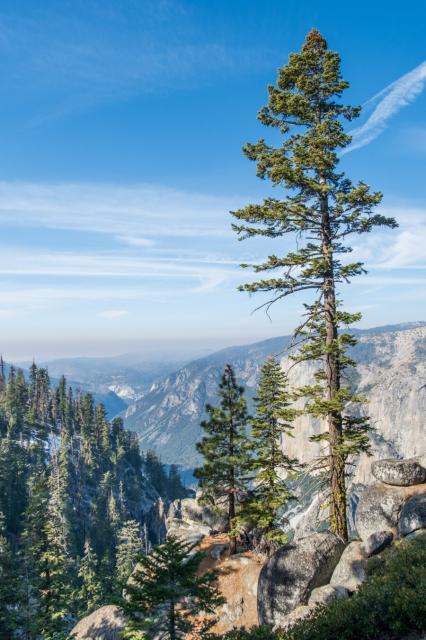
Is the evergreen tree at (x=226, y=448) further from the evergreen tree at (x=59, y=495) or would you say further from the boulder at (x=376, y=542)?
the evergreen tree at (x=59, y=495)

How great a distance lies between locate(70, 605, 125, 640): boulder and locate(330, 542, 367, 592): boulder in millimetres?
21934

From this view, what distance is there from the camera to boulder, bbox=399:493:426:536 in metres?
19.4

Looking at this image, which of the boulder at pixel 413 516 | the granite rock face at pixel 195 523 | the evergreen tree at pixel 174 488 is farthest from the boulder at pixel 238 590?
the evergreen tree at pixel 174 488

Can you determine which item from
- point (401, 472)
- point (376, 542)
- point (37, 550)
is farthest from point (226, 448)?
point (37, 550)

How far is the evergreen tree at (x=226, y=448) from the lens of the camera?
3092cm

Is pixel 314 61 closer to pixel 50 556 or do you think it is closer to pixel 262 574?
pixel 262 574

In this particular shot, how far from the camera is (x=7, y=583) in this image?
29609mm

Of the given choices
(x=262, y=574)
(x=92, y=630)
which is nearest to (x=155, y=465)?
(x=92, y=630)

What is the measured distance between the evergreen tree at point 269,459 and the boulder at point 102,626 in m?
14.5

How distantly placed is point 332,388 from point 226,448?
14806mm

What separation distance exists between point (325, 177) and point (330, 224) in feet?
7.13

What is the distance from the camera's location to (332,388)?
749 inches

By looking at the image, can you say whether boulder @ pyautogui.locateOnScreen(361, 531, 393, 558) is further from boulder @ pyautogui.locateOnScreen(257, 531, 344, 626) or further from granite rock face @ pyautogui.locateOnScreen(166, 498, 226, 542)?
granite rock face @ pyautogui.locateOnScreen(166, 498, 226, 542)

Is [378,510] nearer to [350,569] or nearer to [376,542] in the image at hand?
[376,542]
